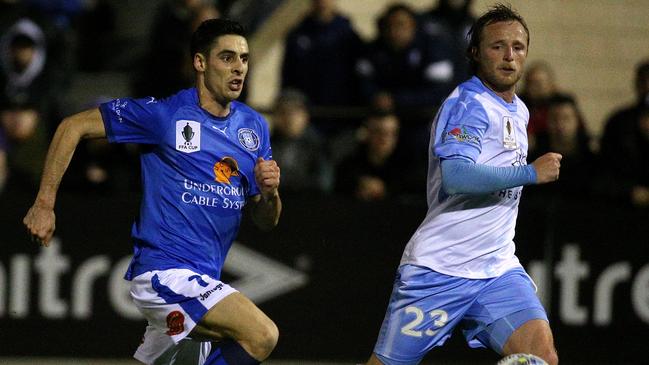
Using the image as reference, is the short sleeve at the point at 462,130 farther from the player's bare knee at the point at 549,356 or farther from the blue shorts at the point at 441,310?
the player's bare knee at the point at 549,356

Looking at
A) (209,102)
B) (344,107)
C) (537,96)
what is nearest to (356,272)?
(344,107)

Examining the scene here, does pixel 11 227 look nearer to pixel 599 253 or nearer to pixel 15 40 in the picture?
pixel 15 40

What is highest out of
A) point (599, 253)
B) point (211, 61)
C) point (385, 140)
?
point (211, 61)

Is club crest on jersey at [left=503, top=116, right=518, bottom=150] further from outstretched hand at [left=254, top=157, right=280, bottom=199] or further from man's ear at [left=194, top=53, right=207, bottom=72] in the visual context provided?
man's ear at [left=194, top=53, right=207, bottom=72]

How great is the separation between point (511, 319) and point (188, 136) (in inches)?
72.9

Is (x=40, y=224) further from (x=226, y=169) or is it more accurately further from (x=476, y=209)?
(x=476, y=209)

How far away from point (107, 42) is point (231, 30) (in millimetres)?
6986

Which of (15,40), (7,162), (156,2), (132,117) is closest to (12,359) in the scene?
(7,162)

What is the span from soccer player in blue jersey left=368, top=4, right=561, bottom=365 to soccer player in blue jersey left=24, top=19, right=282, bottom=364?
0.74 metres

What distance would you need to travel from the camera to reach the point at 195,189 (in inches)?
253

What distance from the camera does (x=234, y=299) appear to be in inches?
246

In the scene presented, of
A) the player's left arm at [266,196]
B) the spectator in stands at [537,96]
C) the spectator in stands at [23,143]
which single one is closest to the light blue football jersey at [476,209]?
the player's left arm at [266,196]

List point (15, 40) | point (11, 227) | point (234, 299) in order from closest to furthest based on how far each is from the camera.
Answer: point (234, 299), point (11, 227), point (15, 40)

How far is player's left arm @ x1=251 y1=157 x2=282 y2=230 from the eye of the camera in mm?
6207
